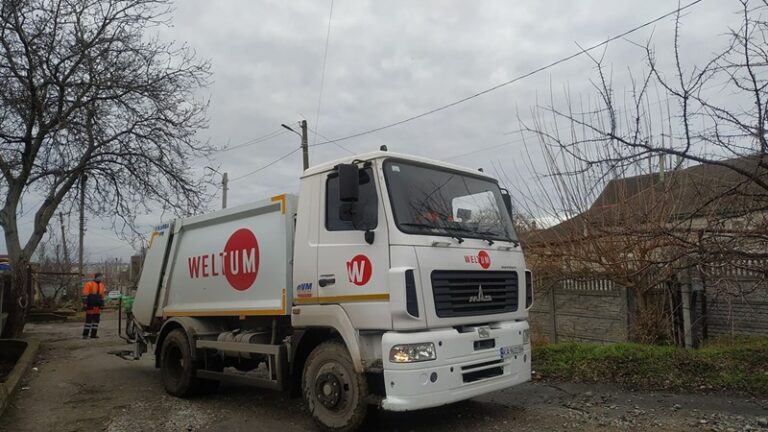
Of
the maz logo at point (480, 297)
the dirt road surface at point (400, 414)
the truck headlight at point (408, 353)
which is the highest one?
the maz logo at point (480, 297)

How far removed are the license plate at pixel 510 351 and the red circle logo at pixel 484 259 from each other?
2.74 feet

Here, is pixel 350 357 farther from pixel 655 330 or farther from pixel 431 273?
pixel 655 330

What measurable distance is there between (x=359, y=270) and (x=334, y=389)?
1.14 meters

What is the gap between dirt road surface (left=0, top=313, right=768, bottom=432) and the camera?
5.62m

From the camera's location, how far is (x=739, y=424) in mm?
5355

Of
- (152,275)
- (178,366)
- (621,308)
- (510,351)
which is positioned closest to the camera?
(510,351)

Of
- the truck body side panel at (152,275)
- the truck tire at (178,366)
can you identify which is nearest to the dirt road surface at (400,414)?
the truck tire at (178,366)

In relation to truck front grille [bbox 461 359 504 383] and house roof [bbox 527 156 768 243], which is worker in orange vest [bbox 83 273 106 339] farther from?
truck front grille [bbox 461 359 504 383]

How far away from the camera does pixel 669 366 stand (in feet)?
23.1

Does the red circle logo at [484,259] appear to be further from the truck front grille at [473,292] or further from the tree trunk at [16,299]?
the tree trunk at [16,299]

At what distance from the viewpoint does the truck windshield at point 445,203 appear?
533 cm

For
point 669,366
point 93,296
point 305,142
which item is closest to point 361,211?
point 669,366

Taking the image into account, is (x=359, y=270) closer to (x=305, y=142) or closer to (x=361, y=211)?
(x=361, y=211)

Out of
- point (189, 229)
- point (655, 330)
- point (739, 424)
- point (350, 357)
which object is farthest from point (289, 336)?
point (655, 330)
